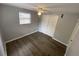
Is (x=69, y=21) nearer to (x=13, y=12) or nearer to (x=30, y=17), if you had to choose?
(x=30, y=17)

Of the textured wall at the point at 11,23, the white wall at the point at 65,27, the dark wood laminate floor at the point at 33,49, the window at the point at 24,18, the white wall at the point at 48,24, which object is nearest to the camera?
the dark wood laminate floor at the point at 33,49

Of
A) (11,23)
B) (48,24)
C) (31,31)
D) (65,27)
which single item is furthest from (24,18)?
(65,27)

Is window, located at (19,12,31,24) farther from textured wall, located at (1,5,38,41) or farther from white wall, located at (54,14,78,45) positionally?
white wall, located at (54,14,78,45)

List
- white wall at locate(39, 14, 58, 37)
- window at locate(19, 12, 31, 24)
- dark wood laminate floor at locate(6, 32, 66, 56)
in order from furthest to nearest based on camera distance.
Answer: white wall at locate(39, 14, 58, 37)
window at locate(19, 12, 31, 24)
dark wood laminate floor at locate(6, 32, 66, 56)

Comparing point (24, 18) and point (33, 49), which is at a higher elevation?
point (24, 18)

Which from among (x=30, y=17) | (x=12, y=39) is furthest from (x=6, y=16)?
(x=30, y=17)

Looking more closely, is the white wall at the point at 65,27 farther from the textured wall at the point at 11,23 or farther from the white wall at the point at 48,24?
the textured wall at the point at 11,23

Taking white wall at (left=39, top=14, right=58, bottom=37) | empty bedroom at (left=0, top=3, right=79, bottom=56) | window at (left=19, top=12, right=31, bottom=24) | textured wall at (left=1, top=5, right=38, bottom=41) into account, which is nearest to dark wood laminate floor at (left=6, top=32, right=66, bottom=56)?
empty bedroom at (left=0, top=3, right=79, bottom=56)

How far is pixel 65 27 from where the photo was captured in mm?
3082

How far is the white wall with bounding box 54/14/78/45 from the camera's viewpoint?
9.15 ft

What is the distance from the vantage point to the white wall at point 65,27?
2.79 m

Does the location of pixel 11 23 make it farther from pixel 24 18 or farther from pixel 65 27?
pixel 65 27

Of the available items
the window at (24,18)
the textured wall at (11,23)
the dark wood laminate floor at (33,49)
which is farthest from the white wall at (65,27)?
the textured wall at (11,23)

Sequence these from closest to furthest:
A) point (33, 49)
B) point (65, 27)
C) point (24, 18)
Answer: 1. point (33, 49)
2. point (65, 27)
3. point (24, 18)
